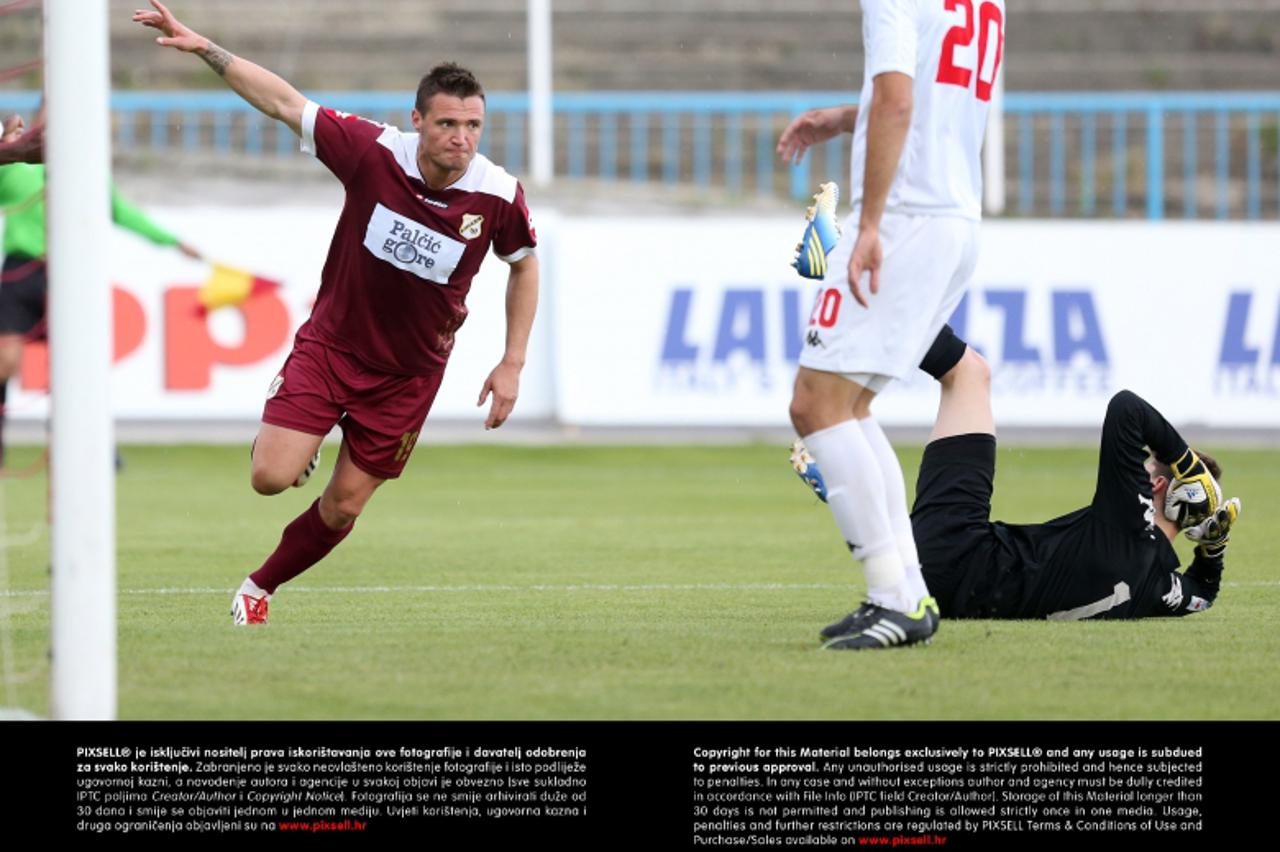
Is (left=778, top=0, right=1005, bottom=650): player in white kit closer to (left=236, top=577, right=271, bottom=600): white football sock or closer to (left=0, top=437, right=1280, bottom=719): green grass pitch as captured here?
(left=0, top=437, right=1280, bottom=719): green grass pitch

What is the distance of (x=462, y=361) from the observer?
15.8 metres

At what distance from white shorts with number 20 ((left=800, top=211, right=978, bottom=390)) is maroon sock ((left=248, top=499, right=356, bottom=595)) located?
2317mm

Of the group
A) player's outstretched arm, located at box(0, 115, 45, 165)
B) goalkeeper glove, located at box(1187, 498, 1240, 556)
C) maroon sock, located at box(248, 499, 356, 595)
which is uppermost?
player's outstretched arm, located at box(0, 115, 45, 165)

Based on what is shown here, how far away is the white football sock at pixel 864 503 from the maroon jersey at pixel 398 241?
193 centimetres

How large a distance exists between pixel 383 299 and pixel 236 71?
1071mm

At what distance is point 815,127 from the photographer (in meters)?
6.10

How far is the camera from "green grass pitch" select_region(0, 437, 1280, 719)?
4812 millimetres

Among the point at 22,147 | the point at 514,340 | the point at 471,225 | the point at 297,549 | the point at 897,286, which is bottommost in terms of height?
the point at 297,549

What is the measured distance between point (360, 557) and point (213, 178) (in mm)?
12306

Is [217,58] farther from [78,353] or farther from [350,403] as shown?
[78,353]

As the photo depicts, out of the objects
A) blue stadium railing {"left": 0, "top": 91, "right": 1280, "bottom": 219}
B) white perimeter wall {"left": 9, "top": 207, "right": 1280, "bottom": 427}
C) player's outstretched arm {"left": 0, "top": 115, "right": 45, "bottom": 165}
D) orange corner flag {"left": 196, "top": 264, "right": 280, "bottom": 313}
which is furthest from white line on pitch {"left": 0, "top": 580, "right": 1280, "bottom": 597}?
blue stadium railing {"left": 0, "top": 91, "right": 1280, "bottom": 219}

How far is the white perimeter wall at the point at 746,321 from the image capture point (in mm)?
15555

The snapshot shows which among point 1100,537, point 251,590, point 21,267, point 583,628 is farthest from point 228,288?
point 1100,537
